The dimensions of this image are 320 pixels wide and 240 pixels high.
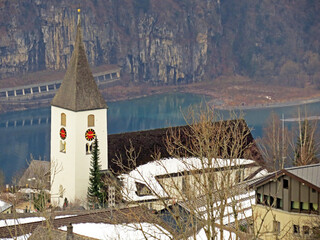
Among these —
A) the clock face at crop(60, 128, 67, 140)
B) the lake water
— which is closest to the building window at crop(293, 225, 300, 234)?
the clock face at crop(60, 128, 67, 140)

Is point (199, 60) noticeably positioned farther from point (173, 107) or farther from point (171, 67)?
point (173, 107)

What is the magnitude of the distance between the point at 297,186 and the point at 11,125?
76.7 m

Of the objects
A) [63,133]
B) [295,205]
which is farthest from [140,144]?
[295,205]

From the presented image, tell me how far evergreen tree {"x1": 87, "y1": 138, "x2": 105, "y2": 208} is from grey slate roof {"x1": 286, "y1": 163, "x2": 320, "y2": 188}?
14531mm

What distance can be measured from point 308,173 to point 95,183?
1678 centimetres

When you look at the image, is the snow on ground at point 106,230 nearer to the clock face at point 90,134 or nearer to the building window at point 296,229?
the building window at point 296,229

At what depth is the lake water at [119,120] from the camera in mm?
84488

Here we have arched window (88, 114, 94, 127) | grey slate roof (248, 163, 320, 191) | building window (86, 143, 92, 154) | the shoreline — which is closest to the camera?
grey slate roof (248, 163, 320, 191)

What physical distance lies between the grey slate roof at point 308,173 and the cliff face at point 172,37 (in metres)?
103

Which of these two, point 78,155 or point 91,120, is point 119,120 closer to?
point 78,155

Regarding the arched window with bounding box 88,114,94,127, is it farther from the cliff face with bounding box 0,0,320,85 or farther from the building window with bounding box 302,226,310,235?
the cliff face with bounding box 0,0,320,85

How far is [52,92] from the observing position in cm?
12306

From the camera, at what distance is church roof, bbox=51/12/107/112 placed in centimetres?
4722

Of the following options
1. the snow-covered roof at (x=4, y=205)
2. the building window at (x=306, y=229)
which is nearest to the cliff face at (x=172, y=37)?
the snow-covered roof at (x=4, y=205)
